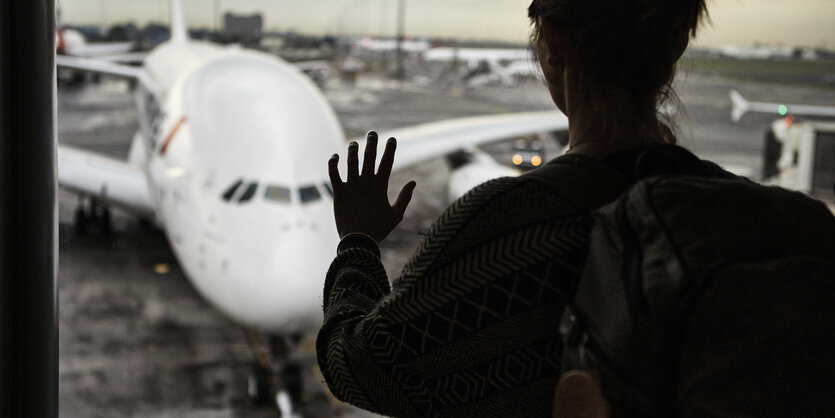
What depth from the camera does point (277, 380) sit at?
9.37ft

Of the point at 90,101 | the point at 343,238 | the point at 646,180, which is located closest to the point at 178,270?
the point at 343,238

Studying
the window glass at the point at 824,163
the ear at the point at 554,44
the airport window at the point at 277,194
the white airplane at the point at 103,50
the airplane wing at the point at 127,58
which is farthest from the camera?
the airplane wing at the point at 127,58

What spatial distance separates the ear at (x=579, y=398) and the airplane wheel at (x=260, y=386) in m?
2.48

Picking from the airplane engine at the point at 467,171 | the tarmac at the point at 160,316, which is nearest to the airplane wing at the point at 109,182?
the tarmac at the point at 160,316

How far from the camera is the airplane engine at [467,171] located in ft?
12.3

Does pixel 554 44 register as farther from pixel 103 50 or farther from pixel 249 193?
pixel 103 50

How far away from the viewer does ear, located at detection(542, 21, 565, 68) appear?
1.76 feet

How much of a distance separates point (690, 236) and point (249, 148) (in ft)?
8.62

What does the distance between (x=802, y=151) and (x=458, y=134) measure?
2090mm

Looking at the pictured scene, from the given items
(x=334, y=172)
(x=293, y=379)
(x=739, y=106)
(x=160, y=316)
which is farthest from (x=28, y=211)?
(x=739, y=106)

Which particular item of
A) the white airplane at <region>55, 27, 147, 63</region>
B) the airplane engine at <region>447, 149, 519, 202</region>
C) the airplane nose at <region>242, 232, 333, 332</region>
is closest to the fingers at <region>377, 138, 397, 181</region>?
the airplane nose at <region>242, 232, 333, 332</region>

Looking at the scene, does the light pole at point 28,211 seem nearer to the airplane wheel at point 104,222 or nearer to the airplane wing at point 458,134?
the airplane wing at point 458,134

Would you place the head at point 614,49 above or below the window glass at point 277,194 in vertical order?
above

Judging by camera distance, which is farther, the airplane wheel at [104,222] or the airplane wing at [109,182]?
the airplane wheel at [104,222]
